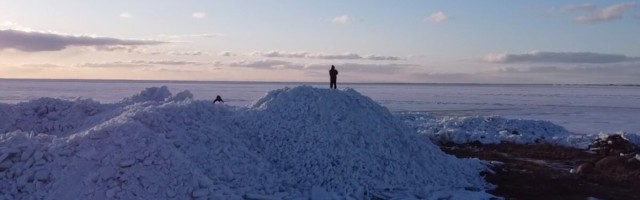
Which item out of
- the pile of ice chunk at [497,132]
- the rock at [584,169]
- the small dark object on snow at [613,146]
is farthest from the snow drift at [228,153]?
the small dark object on snow at [613,146]

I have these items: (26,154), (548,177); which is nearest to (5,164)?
(26,154)

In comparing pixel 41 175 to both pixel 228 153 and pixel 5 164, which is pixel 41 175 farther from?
pixel 228 153

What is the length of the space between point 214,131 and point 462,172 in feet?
14.9

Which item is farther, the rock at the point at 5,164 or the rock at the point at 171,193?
the rock at the point at 5,164

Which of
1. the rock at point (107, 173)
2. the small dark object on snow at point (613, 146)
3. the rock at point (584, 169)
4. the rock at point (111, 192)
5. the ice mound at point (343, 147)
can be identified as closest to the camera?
the rock at point (111, 192)

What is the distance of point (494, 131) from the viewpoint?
20266mm

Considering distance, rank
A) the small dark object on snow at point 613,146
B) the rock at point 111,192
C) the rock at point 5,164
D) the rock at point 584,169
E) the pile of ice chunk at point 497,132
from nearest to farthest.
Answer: the rock at point 111,192, the rock at point 5,164, the rock at point 584,169, the small dark object on snow at point 613,146, the pile of ice chunk at point 497,132

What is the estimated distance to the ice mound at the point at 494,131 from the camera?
59.8 ft

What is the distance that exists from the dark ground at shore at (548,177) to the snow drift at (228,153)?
0.59 metres

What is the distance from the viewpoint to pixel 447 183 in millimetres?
10945

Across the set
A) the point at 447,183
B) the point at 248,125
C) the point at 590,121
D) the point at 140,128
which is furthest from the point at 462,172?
the point at 590,121

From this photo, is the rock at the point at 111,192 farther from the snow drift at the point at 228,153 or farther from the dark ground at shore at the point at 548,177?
the dark ground at shore at the point at 548,177

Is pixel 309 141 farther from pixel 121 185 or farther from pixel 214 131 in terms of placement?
pixel 121 185

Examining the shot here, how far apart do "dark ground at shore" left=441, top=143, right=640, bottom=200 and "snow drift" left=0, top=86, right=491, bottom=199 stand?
591 millimetres
